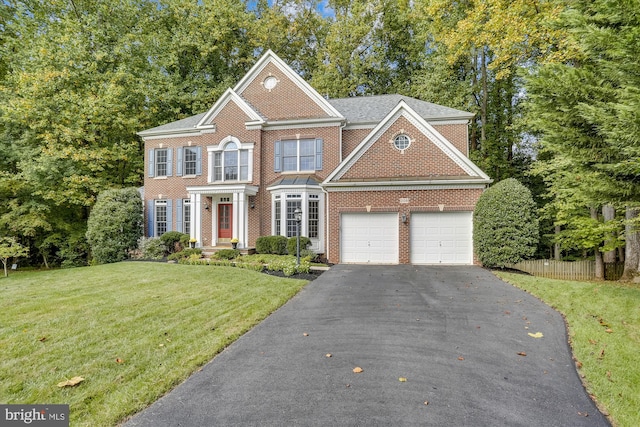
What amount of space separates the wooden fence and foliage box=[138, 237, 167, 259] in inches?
606

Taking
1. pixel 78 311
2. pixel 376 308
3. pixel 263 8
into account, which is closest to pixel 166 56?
pixel 263 8

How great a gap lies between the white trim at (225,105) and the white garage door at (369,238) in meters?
7.41

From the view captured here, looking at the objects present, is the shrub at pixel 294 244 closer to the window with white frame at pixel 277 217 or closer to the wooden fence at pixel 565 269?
the window with white frame at pixel 277 217

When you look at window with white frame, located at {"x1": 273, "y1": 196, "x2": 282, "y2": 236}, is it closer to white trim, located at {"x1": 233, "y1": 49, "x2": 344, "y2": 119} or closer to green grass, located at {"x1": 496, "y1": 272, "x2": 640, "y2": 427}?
white trim, located at {"x1": 233, "y1": 49, "x2": 344, "y2": 119}

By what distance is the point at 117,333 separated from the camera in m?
4.92

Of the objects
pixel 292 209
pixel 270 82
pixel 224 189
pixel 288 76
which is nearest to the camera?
pixel 292 209

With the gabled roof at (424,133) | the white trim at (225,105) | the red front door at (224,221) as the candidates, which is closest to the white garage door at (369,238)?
the gabled roof at (424,133)

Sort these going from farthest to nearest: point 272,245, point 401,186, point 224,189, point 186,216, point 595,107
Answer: point 186,216
point 224,189
point 272,245
point 401,186
point 595,107

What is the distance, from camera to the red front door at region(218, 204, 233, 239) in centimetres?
1599

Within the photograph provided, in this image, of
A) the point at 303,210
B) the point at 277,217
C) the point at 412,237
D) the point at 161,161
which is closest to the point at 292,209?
the point at 303,210

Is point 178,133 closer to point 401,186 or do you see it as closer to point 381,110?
point 381,110

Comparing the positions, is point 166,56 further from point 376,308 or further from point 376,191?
point 376,308

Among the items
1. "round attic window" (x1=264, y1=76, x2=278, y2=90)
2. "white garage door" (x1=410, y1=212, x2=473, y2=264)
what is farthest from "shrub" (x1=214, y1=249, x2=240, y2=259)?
"round attic window" (x1=264, y1=76, x2=278, y2=90)

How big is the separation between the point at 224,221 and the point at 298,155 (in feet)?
17.4
